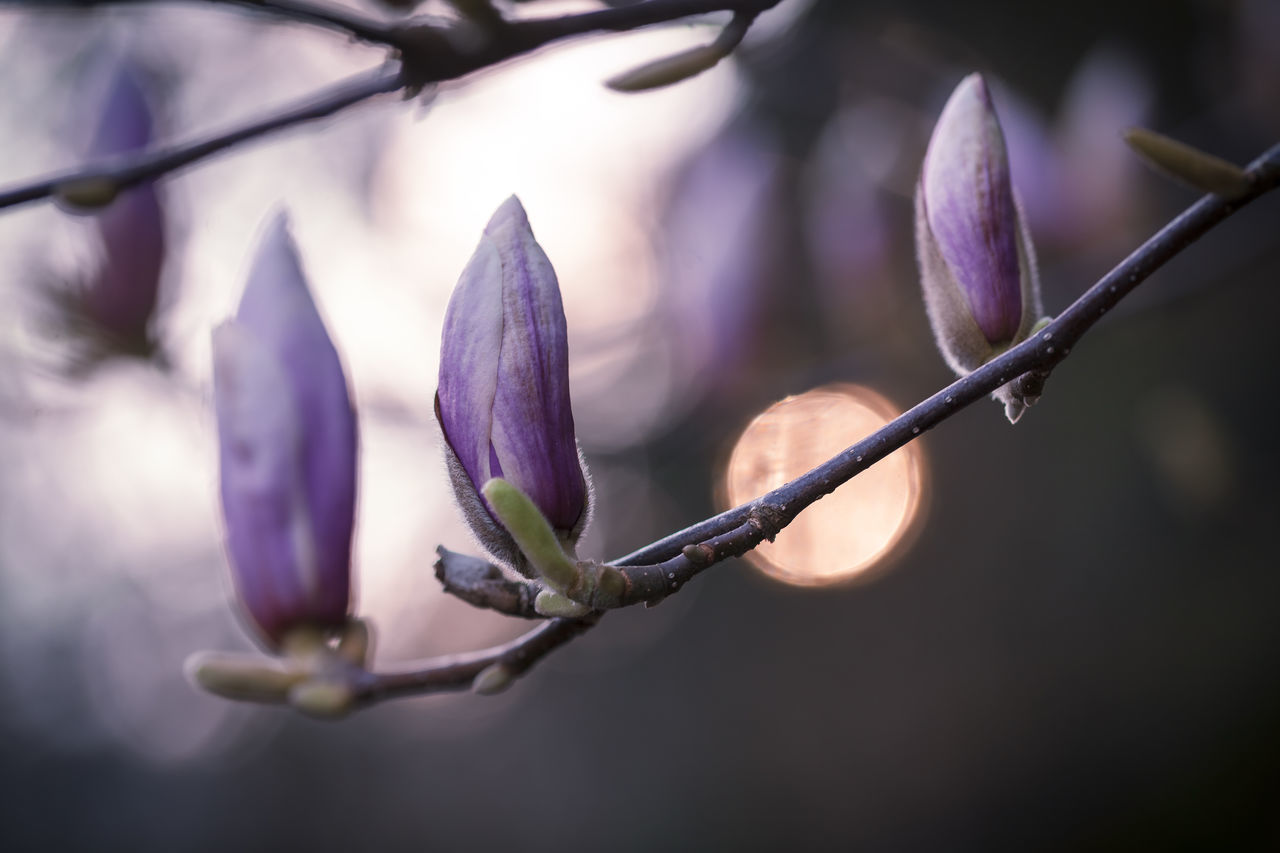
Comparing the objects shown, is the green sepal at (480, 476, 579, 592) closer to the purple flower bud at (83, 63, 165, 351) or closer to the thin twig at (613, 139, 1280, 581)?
the thin twig at (613, 139, 1280, 581)

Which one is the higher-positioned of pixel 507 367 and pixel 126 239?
pixel 126 239

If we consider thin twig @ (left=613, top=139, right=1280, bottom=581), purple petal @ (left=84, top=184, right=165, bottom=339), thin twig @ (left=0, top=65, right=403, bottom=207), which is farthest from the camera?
purple petal @ (left=84, top=184, right=165, bottom=339)

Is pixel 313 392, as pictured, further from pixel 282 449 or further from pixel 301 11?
pixel 301 11

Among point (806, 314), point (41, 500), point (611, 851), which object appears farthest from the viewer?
point (611, 851)

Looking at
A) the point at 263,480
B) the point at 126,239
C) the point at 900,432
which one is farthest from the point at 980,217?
the point at 126,239

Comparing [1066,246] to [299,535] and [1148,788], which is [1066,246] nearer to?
[299,535]

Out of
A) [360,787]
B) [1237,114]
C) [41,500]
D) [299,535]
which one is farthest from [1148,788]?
[360,787]

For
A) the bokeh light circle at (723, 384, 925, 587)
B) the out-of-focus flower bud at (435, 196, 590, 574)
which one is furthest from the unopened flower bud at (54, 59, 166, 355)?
the bokeh light circle at (723, 384, 925, 587)
